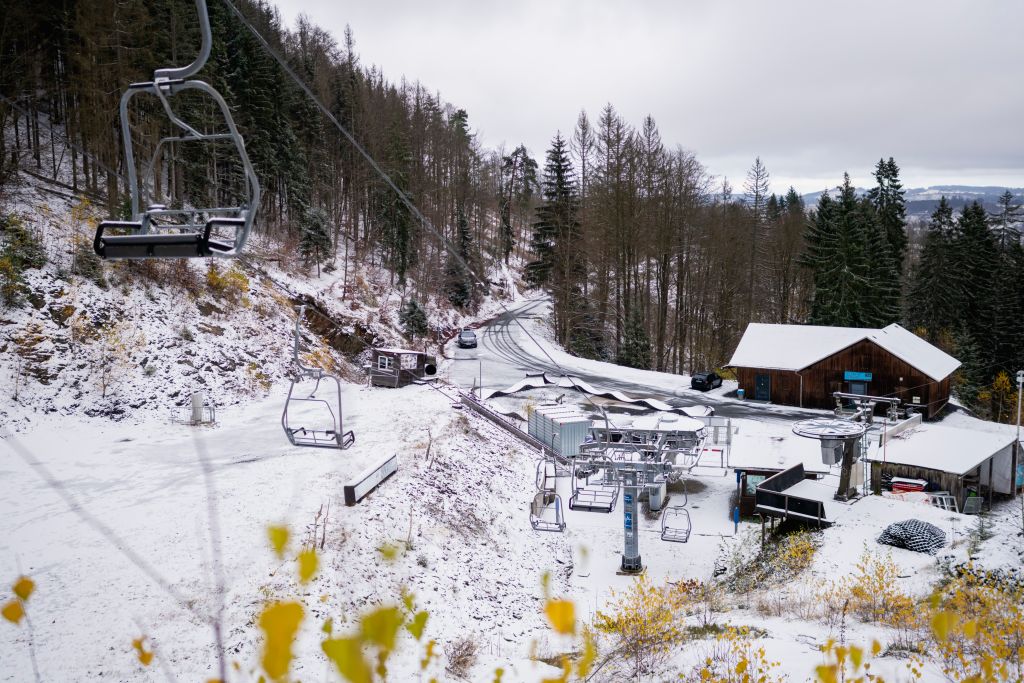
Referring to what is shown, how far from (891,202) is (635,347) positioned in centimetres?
3200

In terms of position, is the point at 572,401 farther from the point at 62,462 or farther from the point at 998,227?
the point at 998,227

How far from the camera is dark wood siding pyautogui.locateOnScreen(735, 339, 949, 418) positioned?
3200 centimetres

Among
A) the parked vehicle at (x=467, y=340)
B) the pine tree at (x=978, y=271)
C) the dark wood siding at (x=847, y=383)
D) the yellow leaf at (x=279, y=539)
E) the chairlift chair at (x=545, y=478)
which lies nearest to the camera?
the yellow leaf at (x=279, y=539)

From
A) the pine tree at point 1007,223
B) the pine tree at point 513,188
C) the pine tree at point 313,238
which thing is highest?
the pine tree at point 513,188

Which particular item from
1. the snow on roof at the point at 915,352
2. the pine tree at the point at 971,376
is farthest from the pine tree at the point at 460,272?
the pine tree at the point at 971,376

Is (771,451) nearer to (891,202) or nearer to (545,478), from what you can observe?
(545,478)

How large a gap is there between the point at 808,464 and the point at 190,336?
81.4ft

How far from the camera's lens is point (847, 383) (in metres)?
33.5

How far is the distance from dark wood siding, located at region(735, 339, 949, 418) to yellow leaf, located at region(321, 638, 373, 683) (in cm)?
3681

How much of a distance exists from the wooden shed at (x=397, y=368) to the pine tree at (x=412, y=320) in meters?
11.8

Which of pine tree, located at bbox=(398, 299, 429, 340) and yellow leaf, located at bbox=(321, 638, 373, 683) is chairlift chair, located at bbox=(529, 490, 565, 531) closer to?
yellow leaf, located at bbox=(321, 638, 373, 683)

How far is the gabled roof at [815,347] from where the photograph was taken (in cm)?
3303

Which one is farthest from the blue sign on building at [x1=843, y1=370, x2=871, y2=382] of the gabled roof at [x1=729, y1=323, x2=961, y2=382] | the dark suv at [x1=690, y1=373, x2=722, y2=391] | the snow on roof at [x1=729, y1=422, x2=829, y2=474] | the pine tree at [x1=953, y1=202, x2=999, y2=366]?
the pine tree at [x1=953, y1=202, x2=999, y2=366]

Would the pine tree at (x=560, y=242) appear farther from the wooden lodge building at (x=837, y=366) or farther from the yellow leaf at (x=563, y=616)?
the yellow leaf at (x=563, y=616)
